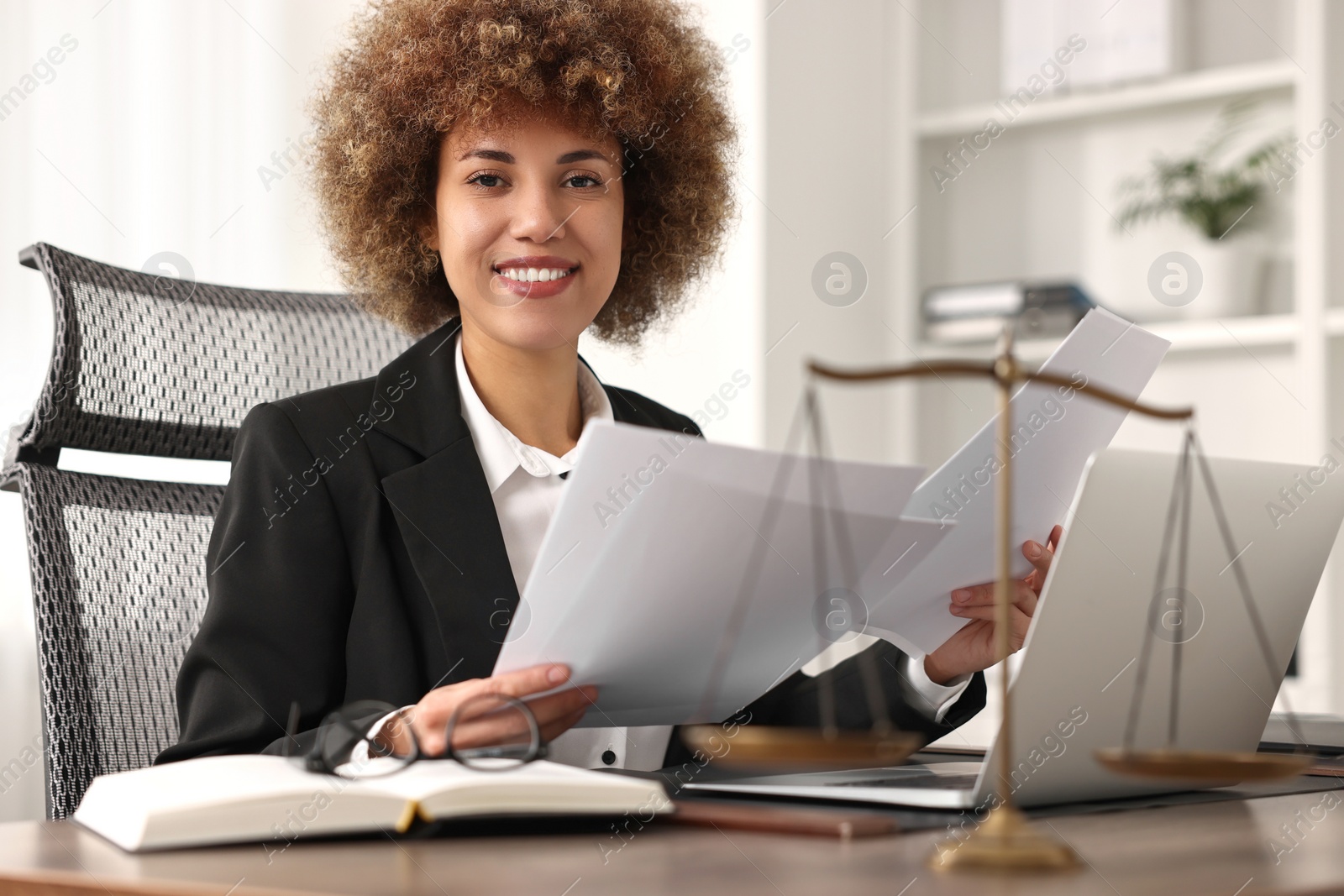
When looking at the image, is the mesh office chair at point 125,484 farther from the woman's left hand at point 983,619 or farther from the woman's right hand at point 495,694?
the woman's left hand at point 983,619

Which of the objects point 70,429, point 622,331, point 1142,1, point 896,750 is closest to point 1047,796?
point 896,750

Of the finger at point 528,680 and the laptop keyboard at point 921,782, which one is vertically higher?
the finger at point 528,680

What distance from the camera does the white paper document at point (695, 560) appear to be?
68 centimetres

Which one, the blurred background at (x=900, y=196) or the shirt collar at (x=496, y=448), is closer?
the shirt collar at (x=496, y=448)

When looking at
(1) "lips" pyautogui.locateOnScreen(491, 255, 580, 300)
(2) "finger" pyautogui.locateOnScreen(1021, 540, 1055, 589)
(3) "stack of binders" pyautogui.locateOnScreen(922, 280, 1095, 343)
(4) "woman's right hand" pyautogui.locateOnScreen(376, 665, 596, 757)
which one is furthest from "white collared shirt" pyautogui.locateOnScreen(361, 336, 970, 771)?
(3) "stack of binders" pyautogui.locateOnScreen(922, 280, 1095, 343)

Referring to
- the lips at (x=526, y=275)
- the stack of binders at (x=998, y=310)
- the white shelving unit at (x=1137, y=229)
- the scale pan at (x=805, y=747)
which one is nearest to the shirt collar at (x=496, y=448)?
the lips at (x=526, y=275)

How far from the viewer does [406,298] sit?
156cm

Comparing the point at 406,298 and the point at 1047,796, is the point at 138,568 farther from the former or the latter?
the point at 1047,796

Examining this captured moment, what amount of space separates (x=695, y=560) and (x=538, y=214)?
2.07 feet

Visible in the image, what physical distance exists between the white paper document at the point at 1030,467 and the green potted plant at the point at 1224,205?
1.81 metres

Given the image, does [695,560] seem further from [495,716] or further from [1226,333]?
[1226,333]

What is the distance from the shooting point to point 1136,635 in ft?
2.51

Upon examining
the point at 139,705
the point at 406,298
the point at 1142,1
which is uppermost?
the point at 1142,1

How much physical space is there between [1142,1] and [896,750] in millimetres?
2568
